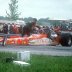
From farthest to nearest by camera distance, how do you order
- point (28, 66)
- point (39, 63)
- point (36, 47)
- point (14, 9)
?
point (14, 9), point (36, 47), point (39, 63), point (28, 66)

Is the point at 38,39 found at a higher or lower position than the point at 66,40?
higher

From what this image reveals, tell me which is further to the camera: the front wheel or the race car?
the front wheel

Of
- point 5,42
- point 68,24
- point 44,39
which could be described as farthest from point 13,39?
point 68,24

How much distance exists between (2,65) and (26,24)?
1182 cm

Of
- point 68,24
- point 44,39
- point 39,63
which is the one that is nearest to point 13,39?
point 44,39

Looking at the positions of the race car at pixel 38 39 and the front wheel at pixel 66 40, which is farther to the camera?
the front wheel at pixel 66 40

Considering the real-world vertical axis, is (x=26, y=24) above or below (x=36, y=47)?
above

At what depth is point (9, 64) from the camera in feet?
43.5

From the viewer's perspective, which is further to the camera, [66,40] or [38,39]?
[66,40]

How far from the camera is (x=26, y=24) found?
966 inches

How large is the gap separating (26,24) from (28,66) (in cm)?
1193

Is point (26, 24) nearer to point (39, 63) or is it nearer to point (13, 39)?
point (13, 39)

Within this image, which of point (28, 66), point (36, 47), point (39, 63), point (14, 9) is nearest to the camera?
point (28, 66)

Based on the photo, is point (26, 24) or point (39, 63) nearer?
point (39, 63)
